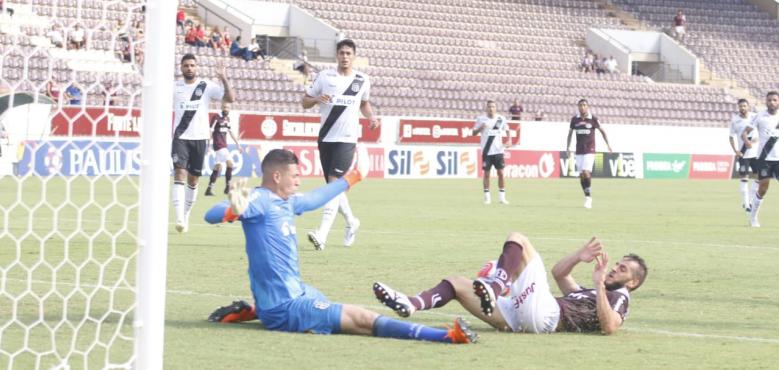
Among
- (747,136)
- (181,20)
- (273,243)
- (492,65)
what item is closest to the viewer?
(273,243)

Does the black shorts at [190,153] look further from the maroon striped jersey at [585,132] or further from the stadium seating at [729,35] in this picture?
the stadium seating at [729,35]

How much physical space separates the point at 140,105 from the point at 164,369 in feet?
4.87

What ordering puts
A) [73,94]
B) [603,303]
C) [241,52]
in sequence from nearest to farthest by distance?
[73,94]
[603,303]
[241,52]

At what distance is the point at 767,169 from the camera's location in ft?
71.6

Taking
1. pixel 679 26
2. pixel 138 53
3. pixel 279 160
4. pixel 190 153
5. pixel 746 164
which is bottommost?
pixel 746 164

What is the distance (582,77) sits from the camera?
50.1 metres

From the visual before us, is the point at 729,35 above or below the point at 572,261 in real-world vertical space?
above

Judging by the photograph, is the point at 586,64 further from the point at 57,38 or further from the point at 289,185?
the point at 57,38

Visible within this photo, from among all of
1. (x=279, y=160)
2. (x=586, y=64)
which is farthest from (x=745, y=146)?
(x=586, y=64)

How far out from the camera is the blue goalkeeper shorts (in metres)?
7.99

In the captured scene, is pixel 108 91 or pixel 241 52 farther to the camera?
pixel 241 52

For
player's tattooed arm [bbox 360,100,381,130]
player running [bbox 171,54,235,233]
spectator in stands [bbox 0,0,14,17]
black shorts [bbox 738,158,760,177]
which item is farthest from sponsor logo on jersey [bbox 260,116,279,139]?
spectator in stands [bbox 0,0,14,17]

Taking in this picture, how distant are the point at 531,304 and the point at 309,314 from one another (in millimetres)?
1351

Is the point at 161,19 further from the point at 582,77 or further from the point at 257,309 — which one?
the point at 582,77
